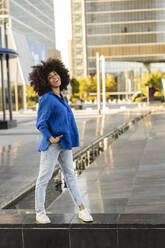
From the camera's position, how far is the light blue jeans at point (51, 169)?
189 inches

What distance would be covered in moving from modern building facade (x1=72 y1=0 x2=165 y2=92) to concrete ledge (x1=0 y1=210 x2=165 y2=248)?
387 ft

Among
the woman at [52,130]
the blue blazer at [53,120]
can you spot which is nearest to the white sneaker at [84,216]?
the woman at [52,130]

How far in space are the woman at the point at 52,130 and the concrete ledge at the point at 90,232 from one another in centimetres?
14

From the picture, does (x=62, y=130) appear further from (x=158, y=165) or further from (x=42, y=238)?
(x=158, y=165)

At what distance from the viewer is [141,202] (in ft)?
19.6

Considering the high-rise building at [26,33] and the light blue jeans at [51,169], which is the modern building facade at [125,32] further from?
the light blue jeans at [51,169]

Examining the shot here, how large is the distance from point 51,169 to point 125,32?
12174 centimetres

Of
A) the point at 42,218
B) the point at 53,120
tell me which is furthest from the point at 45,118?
the point at 42,218

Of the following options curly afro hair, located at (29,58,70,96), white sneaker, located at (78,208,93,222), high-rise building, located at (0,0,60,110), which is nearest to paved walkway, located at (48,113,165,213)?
white sneaker, located at (78,208,93,222)

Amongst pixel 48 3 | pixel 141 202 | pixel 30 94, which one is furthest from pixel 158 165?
pixel 48 3

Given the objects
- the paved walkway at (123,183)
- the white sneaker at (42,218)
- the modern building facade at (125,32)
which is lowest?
the paved walkway at (123,183)

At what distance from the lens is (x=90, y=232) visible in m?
4.68

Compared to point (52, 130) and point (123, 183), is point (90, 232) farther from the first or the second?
point (123, 183)

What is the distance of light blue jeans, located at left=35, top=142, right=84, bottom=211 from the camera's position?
480 centimetres
